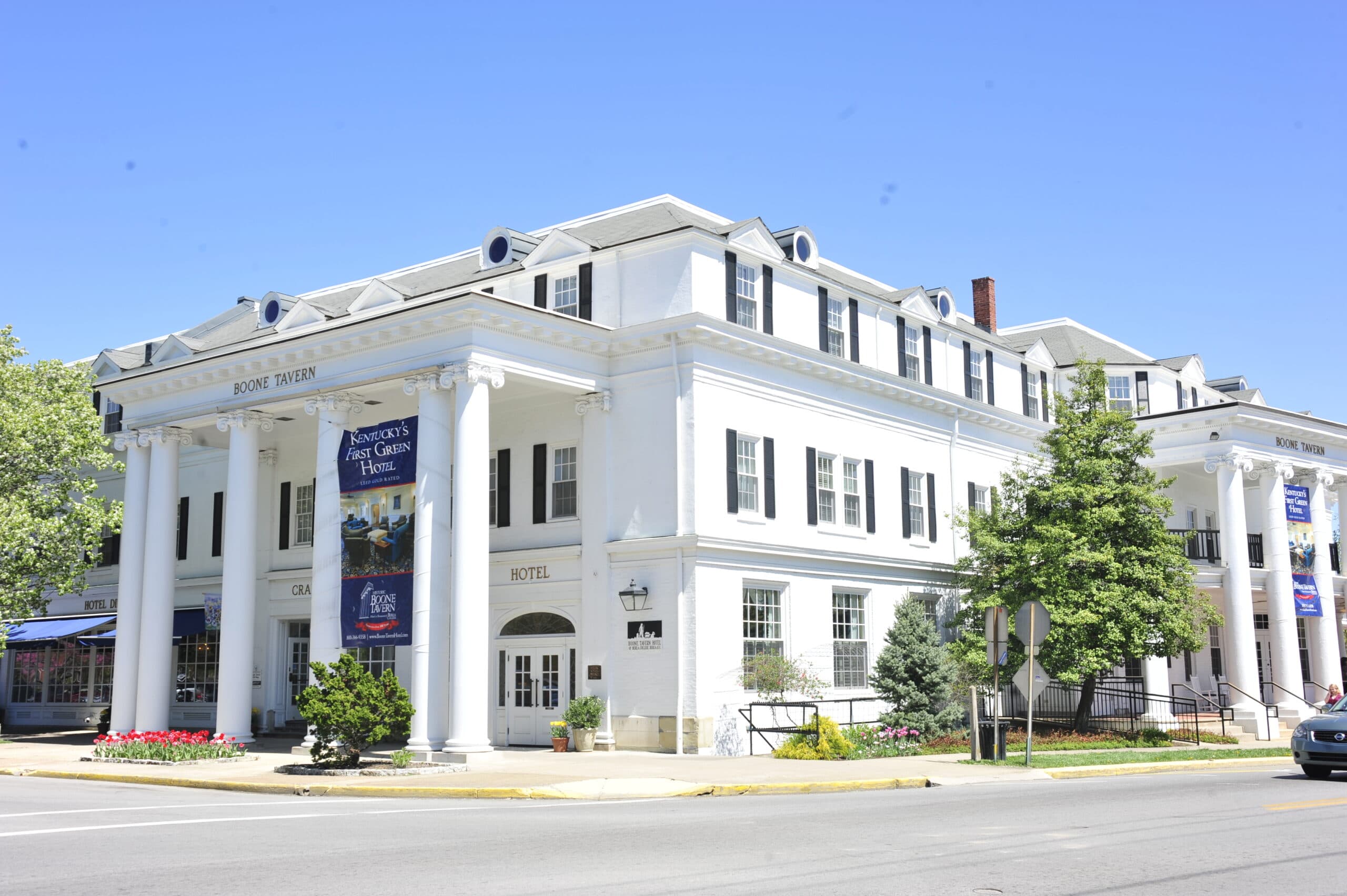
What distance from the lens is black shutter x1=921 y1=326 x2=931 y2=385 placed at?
116 ft

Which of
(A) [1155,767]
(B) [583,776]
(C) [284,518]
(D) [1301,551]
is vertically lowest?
(A) [1155,767]

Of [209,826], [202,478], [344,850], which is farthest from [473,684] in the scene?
[202,478]

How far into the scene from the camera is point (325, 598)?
2702cm

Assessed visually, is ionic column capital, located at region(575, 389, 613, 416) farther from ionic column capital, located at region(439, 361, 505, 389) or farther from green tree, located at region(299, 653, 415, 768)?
green tree, located at region(299, 653, 415, 768)

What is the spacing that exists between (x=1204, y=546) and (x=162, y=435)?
34176 millimetres

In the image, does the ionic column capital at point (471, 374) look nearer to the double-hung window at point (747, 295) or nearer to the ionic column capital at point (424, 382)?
the ionic column capital at point (424, 382)

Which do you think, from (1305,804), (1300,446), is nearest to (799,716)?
(1305,804)

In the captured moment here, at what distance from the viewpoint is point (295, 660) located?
3547cm

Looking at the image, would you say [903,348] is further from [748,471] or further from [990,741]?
[990,741]

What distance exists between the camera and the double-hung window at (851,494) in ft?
105

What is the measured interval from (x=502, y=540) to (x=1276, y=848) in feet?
70.4

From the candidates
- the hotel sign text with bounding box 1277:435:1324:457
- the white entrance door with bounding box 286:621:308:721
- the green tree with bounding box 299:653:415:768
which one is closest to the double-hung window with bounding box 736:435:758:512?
the green tree with bounding box 299:653:415:768

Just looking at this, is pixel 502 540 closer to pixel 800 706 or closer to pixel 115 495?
pixel 800 706

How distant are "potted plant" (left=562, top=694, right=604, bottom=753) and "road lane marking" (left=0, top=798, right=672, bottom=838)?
865cm
